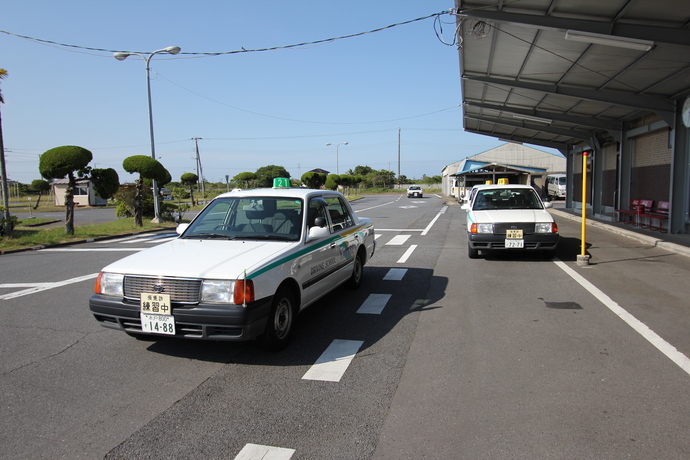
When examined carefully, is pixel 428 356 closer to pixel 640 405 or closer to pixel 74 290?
pixel 640 405

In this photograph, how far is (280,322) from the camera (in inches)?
186

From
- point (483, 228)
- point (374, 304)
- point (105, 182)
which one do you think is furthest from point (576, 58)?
point (105, 182)

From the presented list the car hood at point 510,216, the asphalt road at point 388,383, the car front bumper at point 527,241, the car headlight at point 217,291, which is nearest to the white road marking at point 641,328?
the asphalt road at point 388,383

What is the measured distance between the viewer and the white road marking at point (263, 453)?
2898 millimetres

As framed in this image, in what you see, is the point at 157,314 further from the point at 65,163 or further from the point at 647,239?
the point at 65,163

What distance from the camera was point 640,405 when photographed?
138 inches

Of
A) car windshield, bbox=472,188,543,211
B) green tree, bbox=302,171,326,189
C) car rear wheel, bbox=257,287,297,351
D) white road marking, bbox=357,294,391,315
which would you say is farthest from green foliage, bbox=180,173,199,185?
car rear wheel, bbox=257,287,297,351

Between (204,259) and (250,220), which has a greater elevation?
(250,220)

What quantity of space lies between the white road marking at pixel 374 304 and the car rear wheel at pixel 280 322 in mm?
1476

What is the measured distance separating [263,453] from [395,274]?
238 inches

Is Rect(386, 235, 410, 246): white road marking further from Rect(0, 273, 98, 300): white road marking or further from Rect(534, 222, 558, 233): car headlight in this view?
Rect(0, 273, 98, 300): white road marking

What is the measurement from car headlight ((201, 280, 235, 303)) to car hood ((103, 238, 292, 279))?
0.18 feet

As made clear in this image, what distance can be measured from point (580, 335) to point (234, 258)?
12.5ft

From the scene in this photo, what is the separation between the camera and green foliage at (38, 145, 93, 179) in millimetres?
14867
